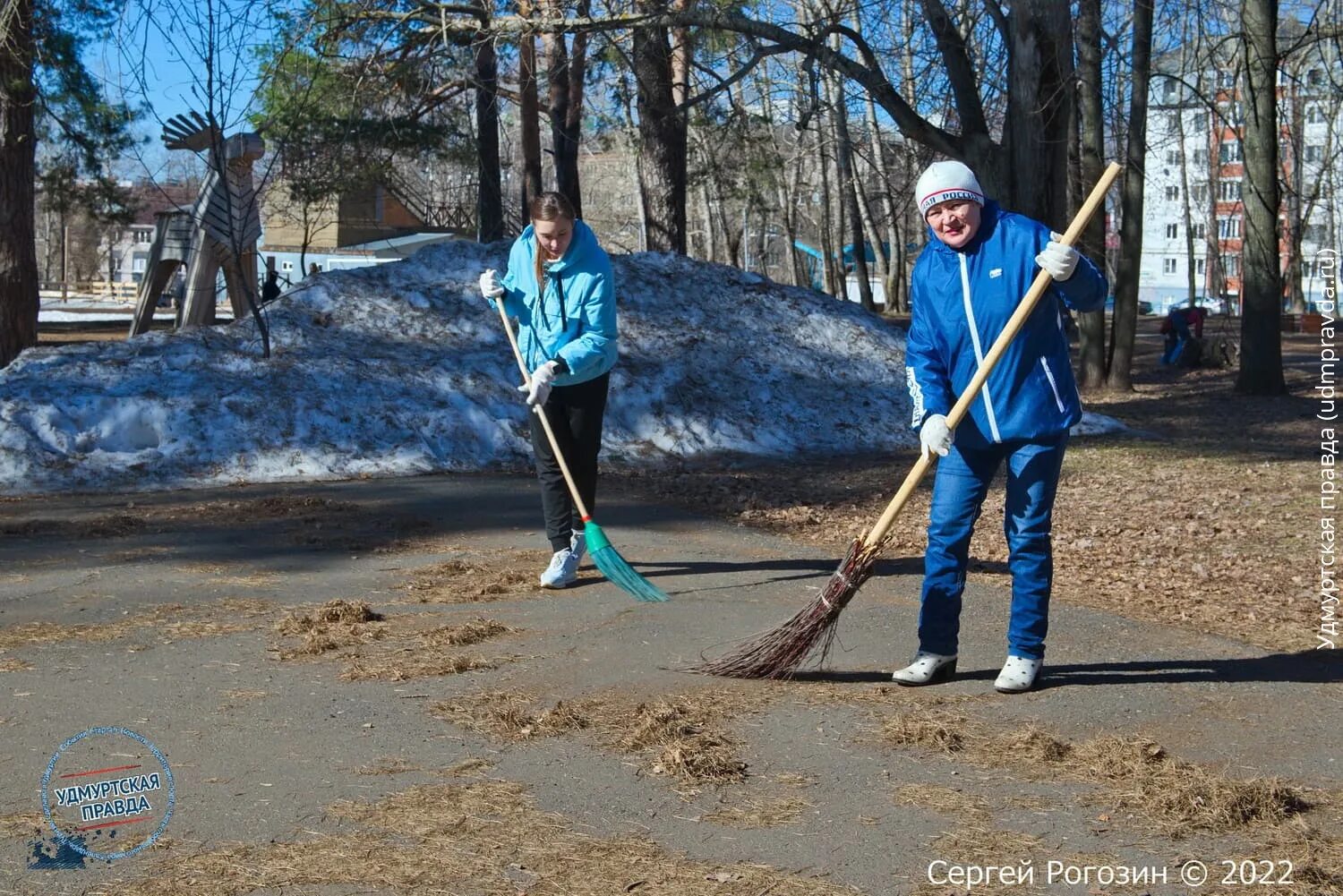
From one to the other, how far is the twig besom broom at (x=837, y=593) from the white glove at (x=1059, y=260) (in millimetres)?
80

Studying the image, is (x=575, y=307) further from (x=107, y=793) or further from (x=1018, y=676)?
(x=107, y=793)

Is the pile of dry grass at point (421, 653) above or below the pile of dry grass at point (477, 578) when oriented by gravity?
below

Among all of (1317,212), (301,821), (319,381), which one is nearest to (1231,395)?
(319,381)

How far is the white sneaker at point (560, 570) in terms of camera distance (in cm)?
687

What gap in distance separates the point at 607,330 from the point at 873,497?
389 centimetres

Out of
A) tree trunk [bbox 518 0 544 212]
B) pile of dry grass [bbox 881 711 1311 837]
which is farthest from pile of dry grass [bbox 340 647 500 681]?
tree trunk [bbox 518 0 544 212]

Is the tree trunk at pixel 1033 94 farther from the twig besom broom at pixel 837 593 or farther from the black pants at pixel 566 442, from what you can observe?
the twig besom broom at pixel 837 593

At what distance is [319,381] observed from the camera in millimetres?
12336

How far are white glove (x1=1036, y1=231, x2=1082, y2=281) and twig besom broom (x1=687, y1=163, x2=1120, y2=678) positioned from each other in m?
0.08

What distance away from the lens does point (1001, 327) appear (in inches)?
192

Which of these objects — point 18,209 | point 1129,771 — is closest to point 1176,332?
point 18,209

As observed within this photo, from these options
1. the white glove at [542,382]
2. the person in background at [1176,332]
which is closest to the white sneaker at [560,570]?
the white glove at [542,382]

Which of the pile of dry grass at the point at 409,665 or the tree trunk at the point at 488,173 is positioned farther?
the tree trunk at the point at 488,173

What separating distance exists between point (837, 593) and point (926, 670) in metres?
0.46
